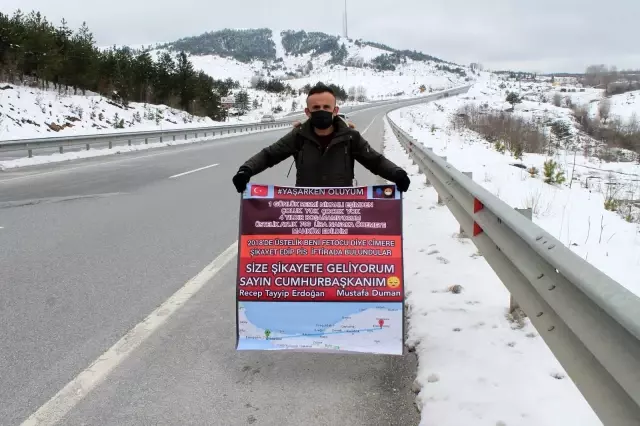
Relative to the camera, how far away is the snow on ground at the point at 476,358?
2.68m

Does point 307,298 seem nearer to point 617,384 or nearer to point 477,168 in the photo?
point 617,384

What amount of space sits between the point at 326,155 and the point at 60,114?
3014 centimetres

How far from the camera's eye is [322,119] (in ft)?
12.1

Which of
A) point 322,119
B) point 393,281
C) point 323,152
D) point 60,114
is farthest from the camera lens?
point 60,114

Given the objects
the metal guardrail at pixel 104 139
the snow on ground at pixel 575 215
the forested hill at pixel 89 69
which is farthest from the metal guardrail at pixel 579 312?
the forested hill at pixel 89 69

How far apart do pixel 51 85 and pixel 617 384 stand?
41.8 meters

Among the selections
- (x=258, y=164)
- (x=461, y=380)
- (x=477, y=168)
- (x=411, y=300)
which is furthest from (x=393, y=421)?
(x=477, y=168)

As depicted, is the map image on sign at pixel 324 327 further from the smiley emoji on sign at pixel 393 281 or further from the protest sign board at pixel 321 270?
the smiley emoji on sign at pixel 393 281

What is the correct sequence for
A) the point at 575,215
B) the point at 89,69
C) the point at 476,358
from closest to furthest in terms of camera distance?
the point at 476,358
the point at 575,215
the point at 89,69

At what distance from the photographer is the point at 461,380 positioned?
307 cm

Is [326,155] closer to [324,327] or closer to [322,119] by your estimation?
[322,119]

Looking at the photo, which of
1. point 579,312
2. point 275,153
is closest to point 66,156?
point 275,153

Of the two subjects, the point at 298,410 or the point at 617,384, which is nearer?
the point at 617,384

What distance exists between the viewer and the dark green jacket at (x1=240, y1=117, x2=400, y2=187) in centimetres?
382
